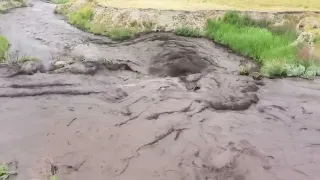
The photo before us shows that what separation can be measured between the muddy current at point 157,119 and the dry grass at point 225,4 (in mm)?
4289

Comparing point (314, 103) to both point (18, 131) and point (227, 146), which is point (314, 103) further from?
point (18, 131)

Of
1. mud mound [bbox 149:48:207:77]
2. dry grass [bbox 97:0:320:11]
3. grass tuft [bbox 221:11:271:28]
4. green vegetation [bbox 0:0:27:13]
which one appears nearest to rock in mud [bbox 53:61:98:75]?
mud mound [bbox 149:48:207:77]

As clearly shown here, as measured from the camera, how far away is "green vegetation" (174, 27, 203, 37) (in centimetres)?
1931

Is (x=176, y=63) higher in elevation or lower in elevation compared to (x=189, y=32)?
lower

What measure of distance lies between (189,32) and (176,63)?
3.48 meters

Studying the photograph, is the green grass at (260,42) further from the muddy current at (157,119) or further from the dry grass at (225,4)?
the dry grass at (225,4)

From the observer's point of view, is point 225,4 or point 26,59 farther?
point 225,4

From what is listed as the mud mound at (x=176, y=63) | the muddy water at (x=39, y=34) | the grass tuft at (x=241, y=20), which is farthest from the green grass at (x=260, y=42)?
the muddy water at (x=39, y=34)

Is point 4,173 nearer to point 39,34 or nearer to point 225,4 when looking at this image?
point 39,34

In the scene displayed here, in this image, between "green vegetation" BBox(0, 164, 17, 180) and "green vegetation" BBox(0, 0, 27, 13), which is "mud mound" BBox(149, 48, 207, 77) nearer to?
"green vegetation" BBox(0, 164, 17, 180)

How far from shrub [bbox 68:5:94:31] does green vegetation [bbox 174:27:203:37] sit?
5.81 meters

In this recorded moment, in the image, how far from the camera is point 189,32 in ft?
63.6

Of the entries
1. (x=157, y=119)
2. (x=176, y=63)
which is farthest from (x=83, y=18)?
(x=157, y=119)

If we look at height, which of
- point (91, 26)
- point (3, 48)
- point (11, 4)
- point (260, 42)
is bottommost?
point (3, 48)
